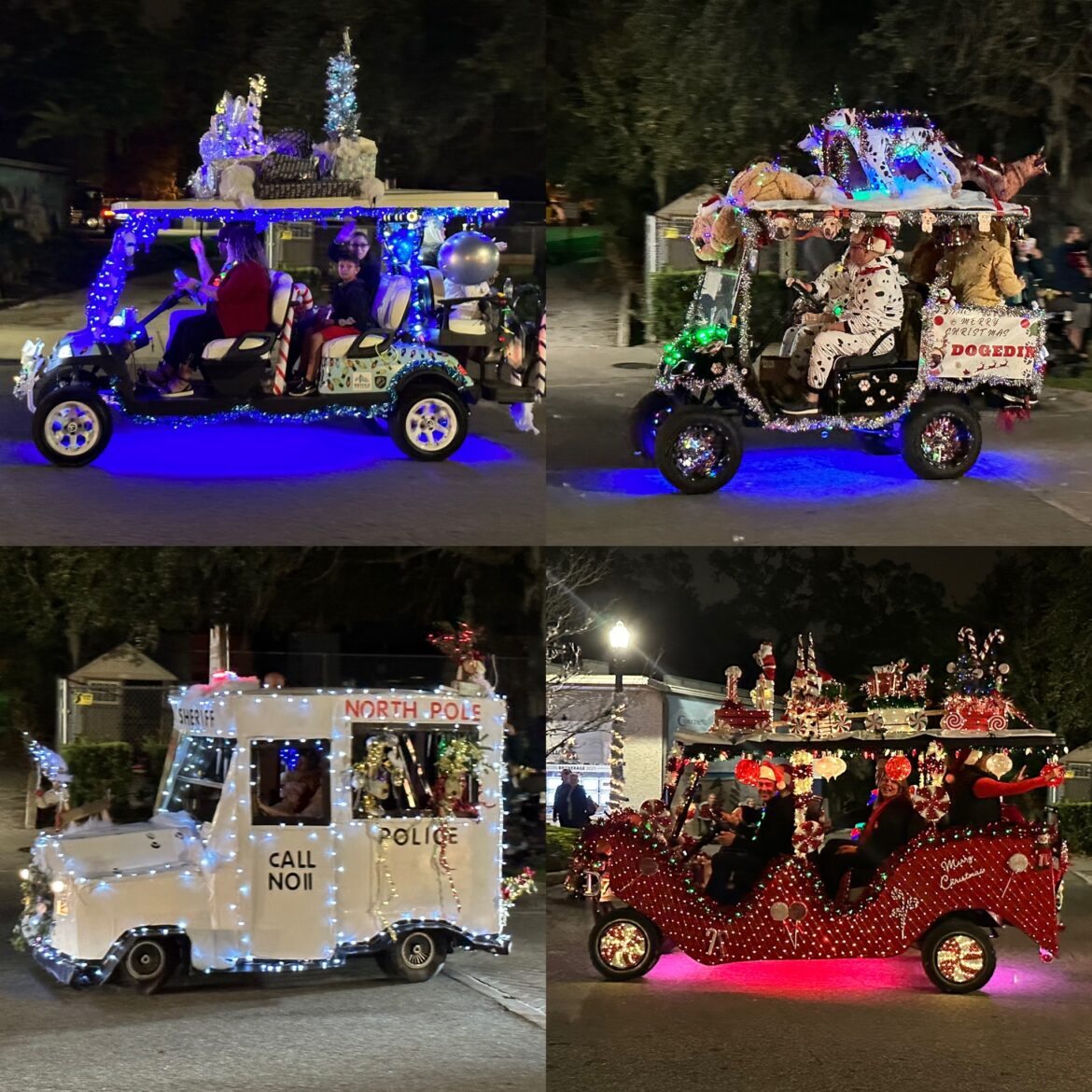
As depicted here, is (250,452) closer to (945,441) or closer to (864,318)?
(864,318)

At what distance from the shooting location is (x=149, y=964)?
7.95m

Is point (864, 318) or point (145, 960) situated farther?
point (864, 318)

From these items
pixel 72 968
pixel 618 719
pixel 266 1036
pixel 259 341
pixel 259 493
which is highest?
pixel 259 341

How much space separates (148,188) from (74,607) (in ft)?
9.37

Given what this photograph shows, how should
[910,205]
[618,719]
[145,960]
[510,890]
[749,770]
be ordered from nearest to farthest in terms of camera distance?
1. [145,960]
2. [749,770]
3. [510,890]
4. [910,205]
5. [618,719]

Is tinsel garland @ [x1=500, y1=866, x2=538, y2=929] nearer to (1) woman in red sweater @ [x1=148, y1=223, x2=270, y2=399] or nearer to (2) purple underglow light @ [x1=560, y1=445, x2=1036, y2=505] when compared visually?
(2) purple underglow light @ [x1=560, y1=445, x2=1036, y2=505]

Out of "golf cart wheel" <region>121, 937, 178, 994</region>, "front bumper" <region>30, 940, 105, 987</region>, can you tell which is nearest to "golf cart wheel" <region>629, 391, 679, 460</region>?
"golf cart wheel" <region>121, 937, 178, 994</region>

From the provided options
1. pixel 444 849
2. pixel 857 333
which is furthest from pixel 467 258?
pixel 444 849

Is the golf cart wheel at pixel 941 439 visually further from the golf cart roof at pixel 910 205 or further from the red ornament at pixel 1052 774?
the red ornament at pixel 1052 774

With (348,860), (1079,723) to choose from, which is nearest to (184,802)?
(348,860)

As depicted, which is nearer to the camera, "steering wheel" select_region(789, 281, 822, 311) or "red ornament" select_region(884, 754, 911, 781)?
"red ornament" select_region(884, 754, 911, 781)

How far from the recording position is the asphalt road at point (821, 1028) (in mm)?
7777

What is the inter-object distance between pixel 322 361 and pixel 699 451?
80.9 inches

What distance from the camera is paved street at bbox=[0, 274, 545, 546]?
29.5 ft
